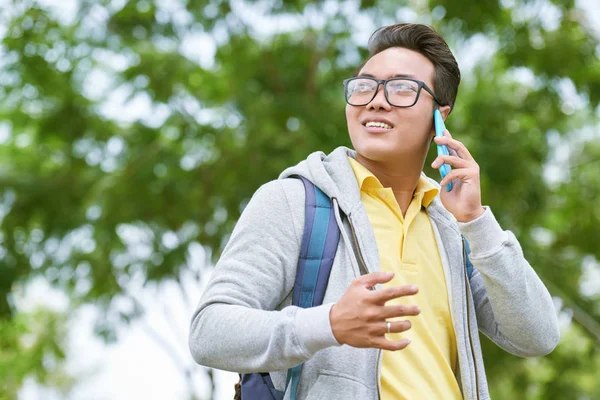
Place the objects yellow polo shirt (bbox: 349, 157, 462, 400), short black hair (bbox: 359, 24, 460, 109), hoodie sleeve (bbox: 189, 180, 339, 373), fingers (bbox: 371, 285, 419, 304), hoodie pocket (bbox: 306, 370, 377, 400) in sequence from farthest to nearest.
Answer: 1. short black hair (bbox: 359, 24, 460, 109)
2. yellow polo shirt (bbox: 349, 157, 462, 400)
3. hoodie pocket (bbox: 306, 370, 377, 400)
4. hoodie sleeve (bbox: 189, 180, 339, 373)
5. fingers (bbox: 371, 285, 419, 304)

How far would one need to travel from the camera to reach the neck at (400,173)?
2342 millimetres

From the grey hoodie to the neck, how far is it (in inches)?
3.6

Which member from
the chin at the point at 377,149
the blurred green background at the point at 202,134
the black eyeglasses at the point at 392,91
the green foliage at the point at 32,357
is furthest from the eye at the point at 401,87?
the green foliage at the point at 32,357

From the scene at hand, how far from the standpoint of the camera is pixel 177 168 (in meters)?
8.35

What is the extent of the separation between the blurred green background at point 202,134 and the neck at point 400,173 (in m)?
4.82

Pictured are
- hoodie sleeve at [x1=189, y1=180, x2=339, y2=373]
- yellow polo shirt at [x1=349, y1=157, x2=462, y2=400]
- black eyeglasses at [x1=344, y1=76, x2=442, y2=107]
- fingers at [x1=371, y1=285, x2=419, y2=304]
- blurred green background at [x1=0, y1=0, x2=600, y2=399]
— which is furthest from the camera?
blurred green background at [x1=0, y1=0, x2=600, y2=399]

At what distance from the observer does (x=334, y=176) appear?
2254 millimetres

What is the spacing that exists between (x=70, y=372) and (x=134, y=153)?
73.6ft

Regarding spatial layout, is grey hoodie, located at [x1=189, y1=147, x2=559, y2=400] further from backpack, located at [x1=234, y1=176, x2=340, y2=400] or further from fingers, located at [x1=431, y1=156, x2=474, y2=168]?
fingers, located at [x1=431, y1=156, x2=474, y2=168]

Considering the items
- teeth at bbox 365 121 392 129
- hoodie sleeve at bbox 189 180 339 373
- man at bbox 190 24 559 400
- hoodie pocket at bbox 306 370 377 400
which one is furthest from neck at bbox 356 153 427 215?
hoodie pocket at bbox 306 370 377 400

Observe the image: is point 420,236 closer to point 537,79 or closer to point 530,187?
point 530,187

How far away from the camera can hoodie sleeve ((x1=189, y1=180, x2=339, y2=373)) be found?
1.78m

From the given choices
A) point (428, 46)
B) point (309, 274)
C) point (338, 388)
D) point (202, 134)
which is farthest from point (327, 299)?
point (202, 134)

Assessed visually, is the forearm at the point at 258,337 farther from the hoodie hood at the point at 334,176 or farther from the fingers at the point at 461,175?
the fingers at the point at 461,175
